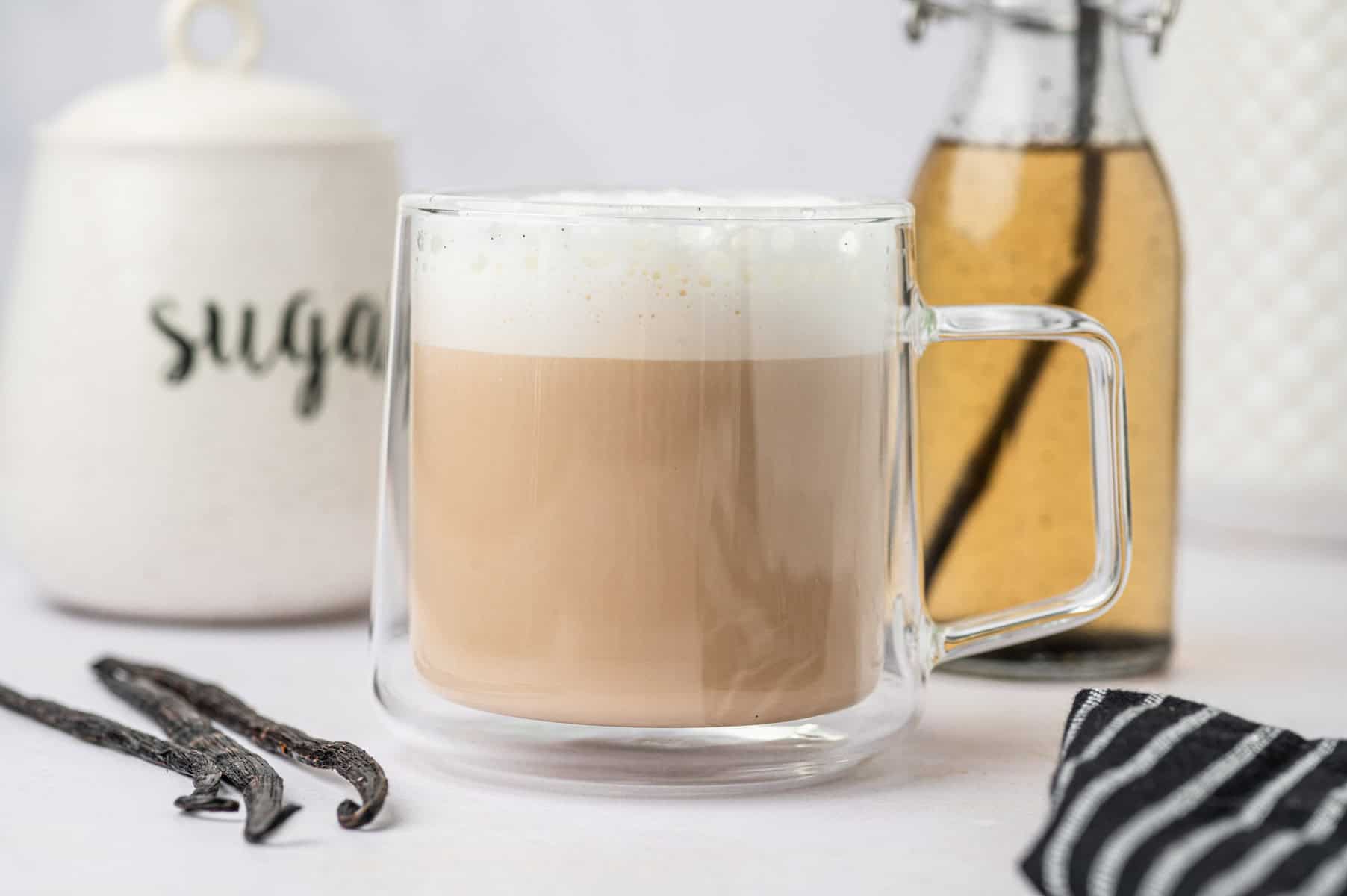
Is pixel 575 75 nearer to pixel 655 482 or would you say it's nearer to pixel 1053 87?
pixel 1053 87

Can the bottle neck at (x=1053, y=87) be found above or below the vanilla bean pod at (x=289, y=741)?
above

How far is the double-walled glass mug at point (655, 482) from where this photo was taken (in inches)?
20.7

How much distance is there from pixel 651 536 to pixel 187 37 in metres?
0.43

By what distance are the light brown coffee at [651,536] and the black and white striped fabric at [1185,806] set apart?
9 cm

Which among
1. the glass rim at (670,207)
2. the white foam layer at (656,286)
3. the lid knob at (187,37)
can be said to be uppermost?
the lid knob at (187,37)

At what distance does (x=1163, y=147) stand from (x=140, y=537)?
2.05 ft

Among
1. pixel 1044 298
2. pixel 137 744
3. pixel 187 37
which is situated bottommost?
pixel 137 744

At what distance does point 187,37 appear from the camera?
0.82 metres

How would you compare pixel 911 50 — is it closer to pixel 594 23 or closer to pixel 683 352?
pixel 594 23

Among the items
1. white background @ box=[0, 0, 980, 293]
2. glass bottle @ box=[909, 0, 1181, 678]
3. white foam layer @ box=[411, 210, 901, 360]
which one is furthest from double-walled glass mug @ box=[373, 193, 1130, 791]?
white background @ box=[0, 0, 980, 293]

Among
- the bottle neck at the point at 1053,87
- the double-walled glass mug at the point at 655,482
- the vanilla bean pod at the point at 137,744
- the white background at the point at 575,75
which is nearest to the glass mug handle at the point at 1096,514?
the double-walled glass mug at the point at 655,482

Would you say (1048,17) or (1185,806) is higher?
(1048,17)

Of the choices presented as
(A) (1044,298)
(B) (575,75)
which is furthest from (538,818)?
(B) (575,75)

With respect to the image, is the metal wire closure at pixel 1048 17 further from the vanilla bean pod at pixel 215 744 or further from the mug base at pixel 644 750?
the vanilla bean pod at pixel 215 744
